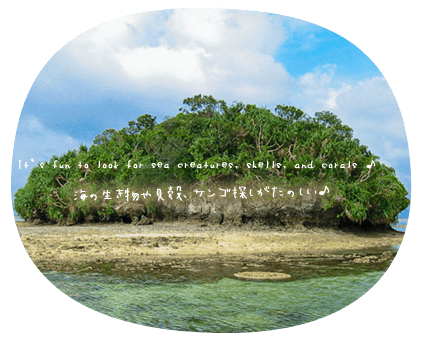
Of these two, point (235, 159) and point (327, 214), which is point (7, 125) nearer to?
point (235, 159)

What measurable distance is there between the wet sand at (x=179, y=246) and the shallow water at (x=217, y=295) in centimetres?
90

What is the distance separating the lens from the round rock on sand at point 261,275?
670 cm

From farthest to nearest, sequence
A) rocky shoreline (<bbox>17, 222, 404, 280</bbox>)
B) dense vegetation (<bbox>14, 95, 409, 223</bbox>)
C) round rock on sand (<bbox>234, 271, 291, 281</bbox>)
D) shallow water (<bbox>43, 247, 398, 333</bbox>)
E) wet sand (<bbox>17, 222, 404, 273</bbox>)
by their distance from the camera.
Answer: dense vegetation (<bbox>14, 95, 409, 223</bbox>) → wet sand (<bbox>17, 222, 404, 273</bbox>) → rocky shoreline (<bbox>17, 222, 404, 280</bbox>) → round rock on sand (<bbox>234, 271, 291, 281</bbox>) → shallow water (<bbox>43, 247, 398, 333</bbox>)

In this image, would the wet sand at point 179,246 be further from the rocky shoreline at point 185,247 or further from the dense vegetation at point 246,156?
the dense vegetation at point 246,156

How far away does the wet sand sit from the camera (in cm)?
800

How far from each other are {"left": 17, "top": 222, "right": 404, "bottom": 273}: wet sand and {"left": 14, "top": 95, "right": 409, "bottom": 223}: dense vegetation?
1040 mm

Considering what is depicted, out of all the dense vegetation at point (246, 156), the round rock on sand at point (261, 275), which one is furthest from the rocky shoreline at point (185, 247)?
the dense vegetation at point (246, 156)

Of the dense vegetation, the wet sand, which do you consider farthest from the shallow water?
the dense vegetation

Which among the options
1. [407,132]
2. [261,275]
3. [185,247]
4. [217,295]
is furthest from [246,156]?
[407,132]

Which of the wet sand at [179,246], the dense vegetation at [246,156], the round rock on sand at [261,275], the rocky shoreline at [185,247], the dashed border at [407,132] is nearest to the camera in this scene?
the dashed border at [407,132]

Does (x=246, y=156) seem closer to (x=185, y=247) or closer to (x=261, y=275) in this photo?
(x=185, y=247)

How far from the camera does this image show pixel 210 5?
15.4ft

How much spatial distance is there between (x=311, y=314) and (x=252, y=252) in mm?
5607

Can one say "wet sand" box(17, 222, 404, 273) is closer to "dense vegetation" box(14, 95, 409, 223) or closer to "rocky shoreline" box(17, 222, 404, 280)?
"rocky shoreline" box(17, 222, 404, 280)
